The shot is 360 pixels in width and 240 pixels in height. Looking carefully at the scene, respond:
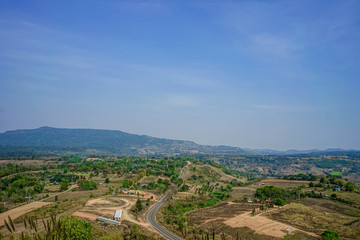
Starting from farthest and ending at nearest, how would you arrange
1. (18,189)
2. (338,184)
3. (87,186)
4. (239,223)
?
(338,184) → (87,186) → (18,189) → (239,223)

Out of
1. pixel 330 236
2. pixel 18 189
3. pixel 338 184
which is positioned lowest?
pixel 18 189

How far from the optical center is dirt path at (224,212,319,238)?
185 feet

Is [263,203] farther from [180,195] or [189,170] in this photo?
[189,170]

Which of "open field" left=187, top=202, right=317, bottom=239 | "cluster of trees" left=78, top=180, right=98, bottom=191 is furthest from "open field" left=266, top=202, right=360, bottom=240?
"cluster of trees" left=78, top=180, right=98, bottom=191

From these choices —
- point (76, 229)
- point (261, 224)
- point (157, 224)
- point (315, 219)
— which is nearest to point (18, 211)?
point (157, 224)

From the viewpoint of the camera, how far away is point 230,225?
61.8 meters

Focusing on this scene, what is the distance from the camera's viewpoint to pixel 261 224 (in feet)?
204

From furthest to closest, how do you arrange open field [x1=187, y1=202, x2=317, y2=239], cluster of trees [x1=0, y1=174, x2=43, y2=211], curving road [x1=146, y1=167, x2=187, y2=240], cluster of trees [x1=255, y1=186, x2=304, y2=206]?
cluster of trees [x1=255, y1=186, x2=304, y2=206] → cluster of trees [x1=0, y1=174, x2=43, y2=211] → open field [x1=187, y1=202, x2=317, y2=239] → curving road [x1=146, y1=167, x2=187, y2=240]

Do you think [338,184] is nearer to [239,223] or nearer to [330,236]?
[330,236]

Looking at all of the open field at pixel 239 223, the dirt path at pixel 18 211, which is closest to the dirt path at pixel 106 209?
the open field at pixel 239 223

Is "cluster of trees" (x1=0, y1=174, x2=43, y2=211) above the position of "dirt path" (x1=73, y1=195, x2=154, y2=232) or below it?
below

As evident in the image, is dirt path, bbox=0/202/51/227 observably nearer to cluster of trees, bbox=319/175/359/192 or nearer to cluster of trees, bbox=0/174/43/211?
cluster of trees, bbox=0/174/43/211

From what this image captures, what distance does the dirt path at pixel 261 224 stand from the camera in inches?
2218

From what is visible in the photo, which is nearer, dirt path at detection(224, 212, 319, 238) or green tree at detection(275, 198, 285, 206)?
dirt path at detection(224, 212, 319, 238)
